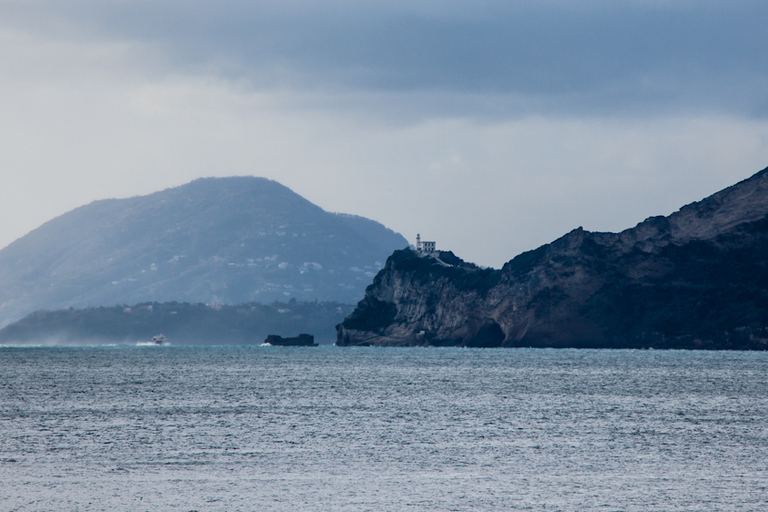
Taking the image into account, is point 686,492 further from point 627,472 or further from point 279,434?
point 279,434

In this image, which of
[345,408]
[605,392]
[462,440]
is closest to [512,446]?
[462,440]

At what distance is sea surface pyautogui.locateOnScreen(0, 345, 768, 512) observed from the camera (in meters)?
38.2

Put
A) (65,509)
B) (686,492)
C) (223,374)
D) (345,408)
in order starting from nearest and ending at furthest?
(65,509) → (686,492) → (345,408) → (223,374)

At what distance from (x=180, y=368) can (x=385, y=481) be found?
105577 millimetres

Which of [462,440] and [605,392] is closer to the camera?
[462,440]

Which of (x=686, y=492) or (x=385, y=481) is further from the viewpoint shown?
(x=385, y=481)

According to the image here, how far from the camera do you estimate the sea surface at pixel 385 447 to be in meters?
38.2

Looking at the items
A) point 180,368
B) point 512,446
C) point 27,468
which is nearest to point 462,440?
point 512,446

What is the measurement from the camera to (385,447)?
170 feet

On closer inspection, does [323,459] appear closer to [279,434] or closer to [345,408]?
[279,434]

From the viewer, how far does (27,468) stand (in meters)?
44.5

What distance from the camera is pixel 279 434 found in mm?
57125

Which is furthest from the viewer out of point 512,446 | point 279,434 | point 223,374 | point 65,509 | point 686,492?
point 223,374

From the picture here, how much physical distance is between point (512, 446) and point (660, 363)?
4085 inches
